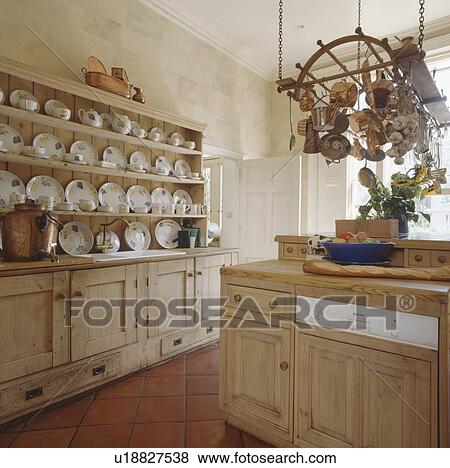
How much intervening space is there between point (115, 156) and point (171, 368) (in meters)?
→ 1.80

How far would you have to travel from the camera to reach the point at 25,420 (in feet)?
6.79

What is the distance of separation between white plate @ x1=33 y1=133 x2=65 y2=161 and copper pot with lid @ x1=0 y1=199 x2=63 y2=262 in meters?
0.63

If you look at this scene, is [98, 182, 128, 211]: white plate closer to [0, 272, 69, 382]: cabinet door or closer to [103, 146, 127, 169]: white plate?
[103, 146, 127, 169]: white plate

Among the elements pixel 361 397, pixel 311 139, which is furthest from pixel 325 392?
pixel 311 139

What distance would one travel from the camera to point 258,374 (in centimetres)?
179

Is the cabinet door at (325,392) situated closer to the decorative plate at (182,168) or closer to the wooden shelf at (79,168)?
the wooden shelf at (79,168)

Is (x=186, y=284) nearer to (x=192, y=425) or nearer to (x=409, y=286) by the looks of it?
(x=192, y=425)

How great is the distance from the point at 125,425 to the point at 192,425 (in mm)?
370

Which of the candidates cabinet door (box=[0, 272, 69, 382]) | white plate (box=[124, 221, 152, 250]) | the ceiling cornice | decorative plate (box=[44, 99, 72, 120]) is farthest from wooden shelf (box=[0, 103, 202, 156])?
the ceiling cornice

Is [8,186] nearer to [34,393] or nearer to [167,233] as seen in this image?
[34,393]

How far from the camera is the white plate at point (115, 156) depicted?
3.11 meters

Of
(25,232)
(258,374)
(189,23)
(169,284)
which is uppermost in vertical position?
(189,23)

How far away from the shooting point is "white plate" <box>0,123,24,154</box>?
97.3 inches

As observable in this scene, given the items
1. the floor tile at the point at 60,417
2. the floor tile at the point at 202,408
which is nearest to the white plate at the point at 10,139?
the floor tile at the point at 60,417
